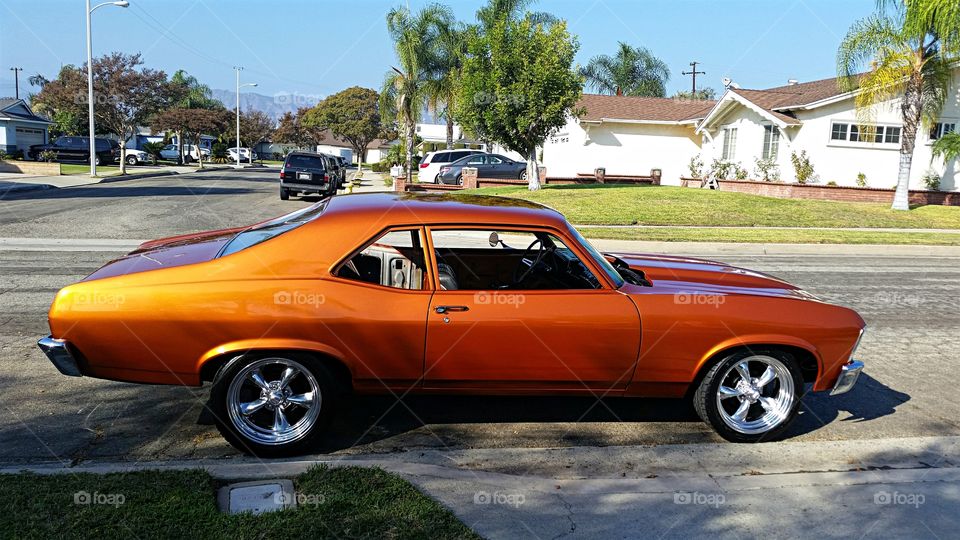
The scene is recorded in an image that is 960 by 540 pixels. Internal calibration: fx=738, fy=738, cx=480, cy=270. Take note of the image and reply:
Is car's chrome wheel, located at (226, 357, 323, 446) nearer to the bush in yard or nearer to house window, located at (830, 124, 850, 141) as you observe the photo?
house window, located at (830, 124, 850, 141)

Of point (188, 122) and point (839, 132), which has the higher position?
point (188, 122)

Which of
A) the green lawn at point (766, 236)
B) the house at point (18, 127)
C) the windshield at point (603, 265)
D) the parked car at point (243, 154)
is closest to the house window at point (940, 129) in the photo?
the green lawn at point (766, 236)

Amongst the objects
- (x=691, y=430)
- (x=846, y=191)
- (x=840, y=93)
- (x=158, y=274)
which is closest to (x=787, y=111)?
(x=840, y=93)

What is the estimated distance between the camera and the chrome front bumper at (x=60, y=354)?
4238 millimetres

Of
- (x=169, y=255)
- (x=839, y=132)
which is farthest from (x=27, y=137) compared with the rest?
(x=169, y=255)

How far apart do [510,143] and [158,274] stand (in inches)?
860

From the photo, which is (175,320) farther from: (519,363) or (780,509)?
(780,509)

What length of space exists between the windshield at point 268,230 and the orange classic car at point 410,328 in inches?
0.9

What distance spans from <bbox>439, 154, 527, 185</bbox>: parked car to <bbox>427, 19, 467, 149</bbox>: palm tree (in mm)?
9955

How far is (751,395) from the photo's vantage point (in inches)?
192

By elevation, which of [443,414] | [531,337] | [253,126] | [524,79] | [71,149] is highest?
[253,126]

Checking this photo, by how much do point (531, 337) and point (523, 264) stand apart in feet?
3.76

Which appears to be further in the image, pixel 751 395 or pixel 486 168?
pixel 486 168

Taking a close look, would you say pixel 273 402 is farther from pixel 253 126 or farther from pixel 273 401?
pixel 253 126
